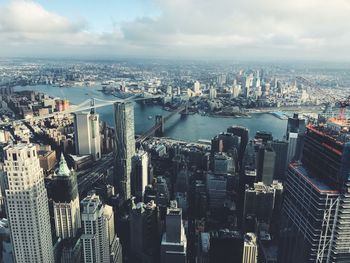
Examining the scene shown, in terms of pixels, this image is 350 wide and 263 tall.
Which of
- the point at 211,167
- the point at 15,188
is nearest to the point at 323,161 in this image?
the point at 15,188

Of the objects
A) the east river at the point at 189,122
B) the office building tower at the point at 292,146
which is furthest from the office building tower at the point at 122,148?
the east river at the point at 189,122

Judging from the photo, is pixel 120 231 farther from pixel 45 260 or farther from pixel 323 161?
pixel 323 161

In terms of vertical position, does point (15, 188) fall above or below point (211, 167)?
above

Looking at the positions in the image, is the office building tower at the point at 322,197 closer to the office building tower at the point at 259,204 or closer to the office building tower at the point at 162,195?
the office building tower at the point at 259,204

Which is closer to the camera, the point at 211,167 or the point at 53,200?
the point at 53,200

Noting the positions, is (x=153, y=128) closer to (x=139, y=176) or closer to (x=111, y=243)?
(x=139, y=176)

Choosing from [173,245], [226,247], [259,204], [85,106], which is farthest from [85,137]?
[226,247]
